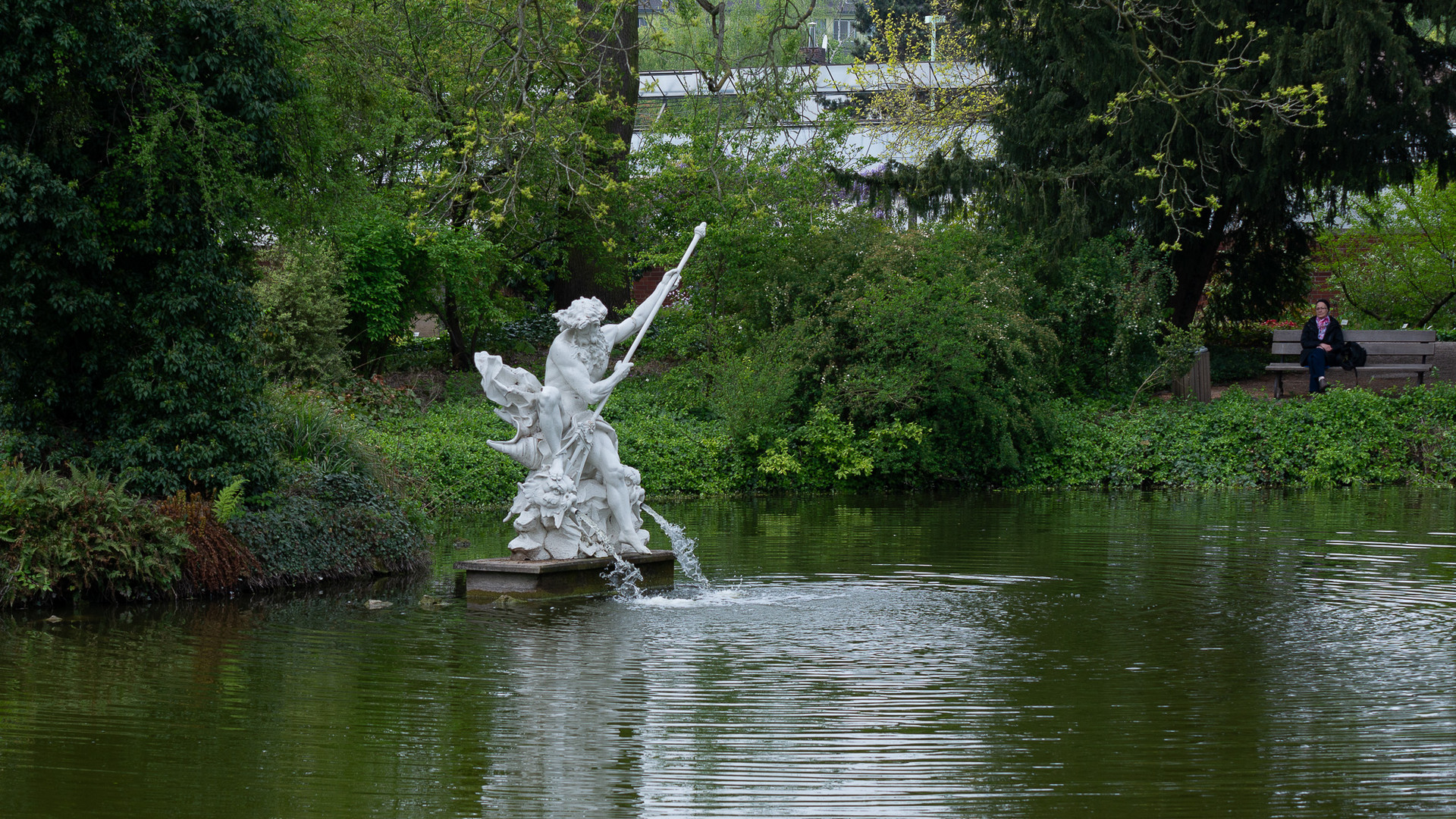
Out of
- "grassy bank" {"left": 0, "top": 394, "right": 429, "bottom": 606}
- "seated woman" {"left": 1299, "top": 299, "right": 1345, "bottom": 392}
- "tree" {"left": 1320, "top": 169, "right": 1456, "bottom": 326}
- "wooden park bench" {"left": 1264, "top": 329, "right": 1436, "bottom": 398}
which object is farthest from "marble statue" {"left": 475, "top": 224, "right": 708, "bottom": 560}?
"tree" {"left": 1320, "top": 169, "right": 1456, "bottom": 326}

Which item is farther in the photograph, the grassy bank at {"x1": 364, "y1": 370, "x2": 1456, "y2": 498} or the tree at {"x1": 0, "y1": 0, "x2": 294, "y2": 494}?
the grassy bank at {"x1": 364, "y1": 370, "x2": 1456, "y2": 498}

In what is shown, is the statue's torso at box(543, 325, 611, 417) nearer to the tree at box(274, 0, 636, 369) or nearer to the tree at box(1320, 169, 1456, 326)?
the tree at box(274, 0, 636, 369)

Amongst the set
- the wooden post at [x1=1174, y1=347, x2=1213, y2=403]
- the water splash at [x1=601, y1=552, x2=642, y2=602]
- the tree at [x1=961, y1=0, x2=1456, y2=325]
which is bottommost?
the water splash at [x1=601, y1=552, x2=642, y2=602]

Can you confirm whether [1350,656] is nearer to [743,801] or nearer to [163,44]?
[743,801]

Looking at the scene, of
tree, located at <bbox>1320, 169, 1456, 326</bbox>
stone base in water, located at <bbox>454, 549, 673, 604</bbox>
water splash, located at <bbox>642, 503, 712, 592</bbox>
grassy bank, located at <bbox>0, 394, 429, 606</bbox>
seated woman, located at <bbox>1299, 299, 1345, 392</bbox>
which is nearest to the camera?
grassy bank, located at <bbox>0, 394, 429, 606</bbox>

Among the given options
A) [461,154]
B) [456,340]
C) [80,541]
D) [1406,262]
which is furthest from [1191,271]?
[80,541]

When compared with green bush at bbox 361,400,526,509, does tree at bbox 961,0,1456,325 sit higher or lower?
higher

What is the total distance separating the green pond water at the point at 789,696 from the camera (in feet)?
19.0

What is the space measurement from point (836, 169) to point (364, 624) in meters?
17.6

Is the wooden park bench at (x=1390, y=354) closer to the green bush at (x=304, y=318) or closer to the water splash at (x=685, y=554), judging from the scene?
the water splash at (x=685, y=554)

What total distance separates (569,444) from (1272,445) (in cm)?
1392

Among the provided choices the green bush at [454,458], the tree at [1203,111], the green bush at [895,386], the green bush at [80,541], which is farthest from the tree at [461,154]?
the tree at [1203,111]

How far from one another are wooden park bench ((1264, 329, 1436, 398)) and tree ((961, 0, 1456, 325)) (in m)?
2.50

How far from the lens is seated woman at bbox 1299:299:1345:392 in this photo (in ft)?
75.9
